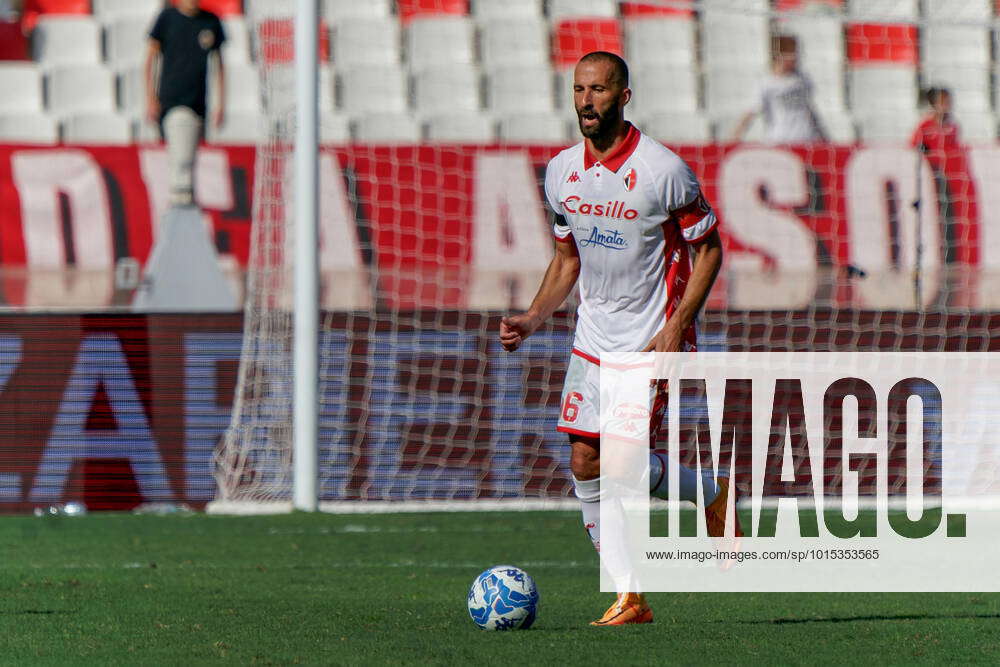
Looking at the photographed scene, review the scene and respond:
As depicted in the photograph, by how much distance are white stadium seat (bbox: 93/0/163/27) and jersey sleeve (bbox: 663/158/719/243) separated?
1284cm

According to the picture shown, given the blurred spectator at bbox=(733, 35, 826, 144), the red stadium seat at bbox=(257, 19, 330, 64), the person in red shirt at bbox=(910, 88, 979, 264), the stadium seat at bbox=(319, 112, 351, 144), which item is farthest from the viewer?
the stadium seat at bbox=(319, 112, 351, 144)

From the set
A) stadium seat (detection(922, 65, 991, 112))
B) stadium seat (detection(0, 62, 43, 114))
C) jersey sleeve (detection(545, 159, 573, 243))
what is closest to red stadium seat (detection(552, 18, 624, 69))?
stadium seat (detection(922, 65, 991, 112))

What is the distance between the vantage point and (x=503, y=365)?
35.4ft

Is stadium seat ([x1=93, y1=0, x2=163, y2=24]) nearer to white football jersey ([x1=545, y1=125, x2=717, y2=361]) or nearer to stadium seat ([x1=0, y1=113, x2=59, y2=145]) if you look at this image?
stadium seat ([x1=0, y1=113, x2=59, y2=145])

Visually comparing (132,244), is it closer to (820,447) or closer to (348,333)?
(348,333)

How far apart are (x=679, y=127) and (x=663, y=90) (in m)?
0.58

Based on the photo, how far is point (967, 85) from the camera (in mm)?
15922

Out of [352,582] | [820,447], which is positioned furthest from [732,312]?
[352,582]

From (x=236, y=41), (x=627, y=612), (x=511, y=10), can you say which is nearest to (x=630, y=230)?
(x=627, y=612)

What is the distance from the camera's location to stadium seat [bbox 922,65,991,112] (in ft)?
52.2

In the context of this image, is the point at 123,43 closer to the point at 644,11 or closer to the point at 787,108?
the point at 644,11

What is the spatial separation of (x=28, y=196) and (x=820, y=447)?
23.9 ft

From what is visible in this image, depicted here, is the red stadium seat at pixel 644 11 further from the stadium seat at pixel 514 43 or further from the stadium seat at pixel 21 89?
the stadium seat at pixel 21 89

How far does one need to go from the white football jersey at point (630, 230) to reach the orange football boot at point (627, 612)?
85cm
